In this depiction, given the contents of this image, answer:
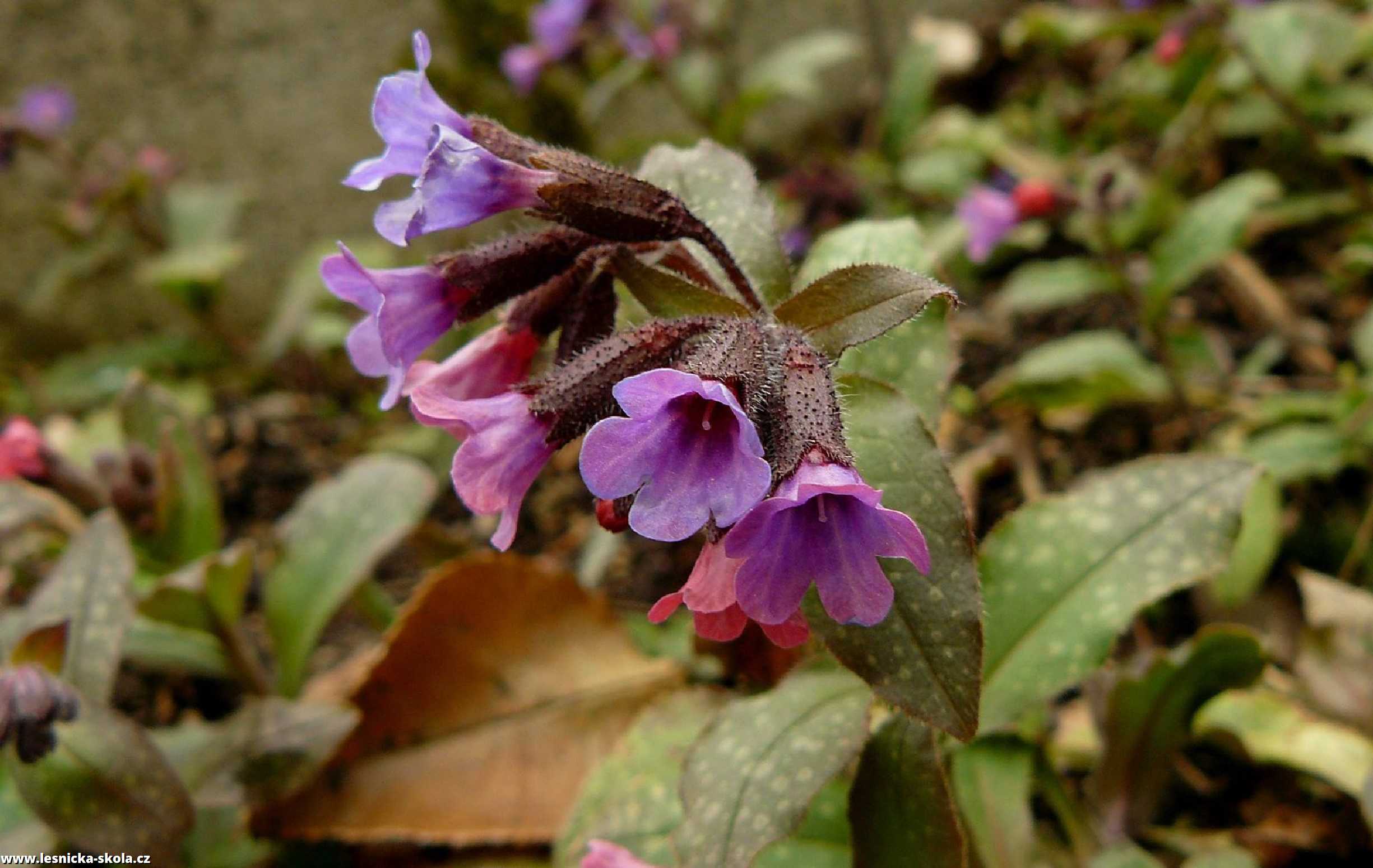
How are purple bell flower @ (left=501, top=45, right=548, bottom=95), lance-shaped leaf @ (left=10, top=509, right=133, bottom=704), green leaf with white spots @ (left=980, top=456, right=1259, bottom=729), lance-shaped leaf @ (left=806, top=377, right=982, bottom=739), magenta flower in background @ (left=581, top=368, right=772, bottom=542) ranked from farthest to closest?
Answer: purple bell flower @ (left=501, top=45, right=548, bottom=95) → lance-shaped leaf @ (left=10, top=509, right=133, bottom=704) → green leaf with white spots @ (left=980, top=456, right=1259, bottom=729) → lance-shaped leaf @ (left=806, top=377, right=982, bottom=739) → magenta flower in background @ (left=581, top=368, right=772, bottom=542)

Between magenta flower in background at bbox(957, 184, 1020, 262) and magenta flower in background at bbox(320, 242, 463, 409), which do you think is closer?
magenta flower in background at bbox(320, 242, 463, 409)

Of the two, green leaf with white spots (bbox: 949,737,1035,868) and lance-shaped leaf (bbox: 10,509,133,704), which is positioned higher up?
lance-shaped leaf (bbox: 10,509,133,704)

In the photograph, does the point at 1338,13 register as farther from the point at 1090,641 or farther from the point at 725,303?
the point at 725,303

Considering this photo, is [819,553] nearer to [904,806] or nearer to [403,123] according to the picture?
[904,806]

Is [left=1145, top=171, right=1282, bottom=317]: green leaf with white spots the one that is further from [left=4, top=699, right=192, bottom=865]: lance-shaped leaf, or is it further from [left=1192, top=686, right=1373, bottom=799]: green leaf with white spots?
[left=4, top=699, right=192, bottom=865]: lance-shaped leaf

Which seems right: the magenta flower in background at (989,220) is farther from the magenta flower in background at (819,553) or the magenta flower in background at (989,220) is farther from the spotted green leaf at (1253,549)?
the magenta flower in background at (819,553)

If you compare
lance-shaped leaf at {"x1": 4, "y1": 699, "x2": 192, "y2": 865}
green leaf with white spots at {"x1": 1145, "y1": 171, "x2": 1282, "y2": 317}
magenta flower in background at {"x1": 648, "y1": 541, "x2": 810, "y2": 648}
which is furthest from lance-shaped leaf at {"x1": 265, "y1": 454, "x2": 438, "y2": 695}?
green leaf with white spots at {"x1": 1145, "y1": 171, "x2": 1282, "y2": 317}

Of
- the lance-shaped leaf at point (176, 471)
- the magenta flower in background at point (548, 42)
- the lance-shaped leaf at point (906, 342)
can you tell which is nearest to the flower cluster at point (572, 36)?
the magenta flower in background at point (548, 42)
